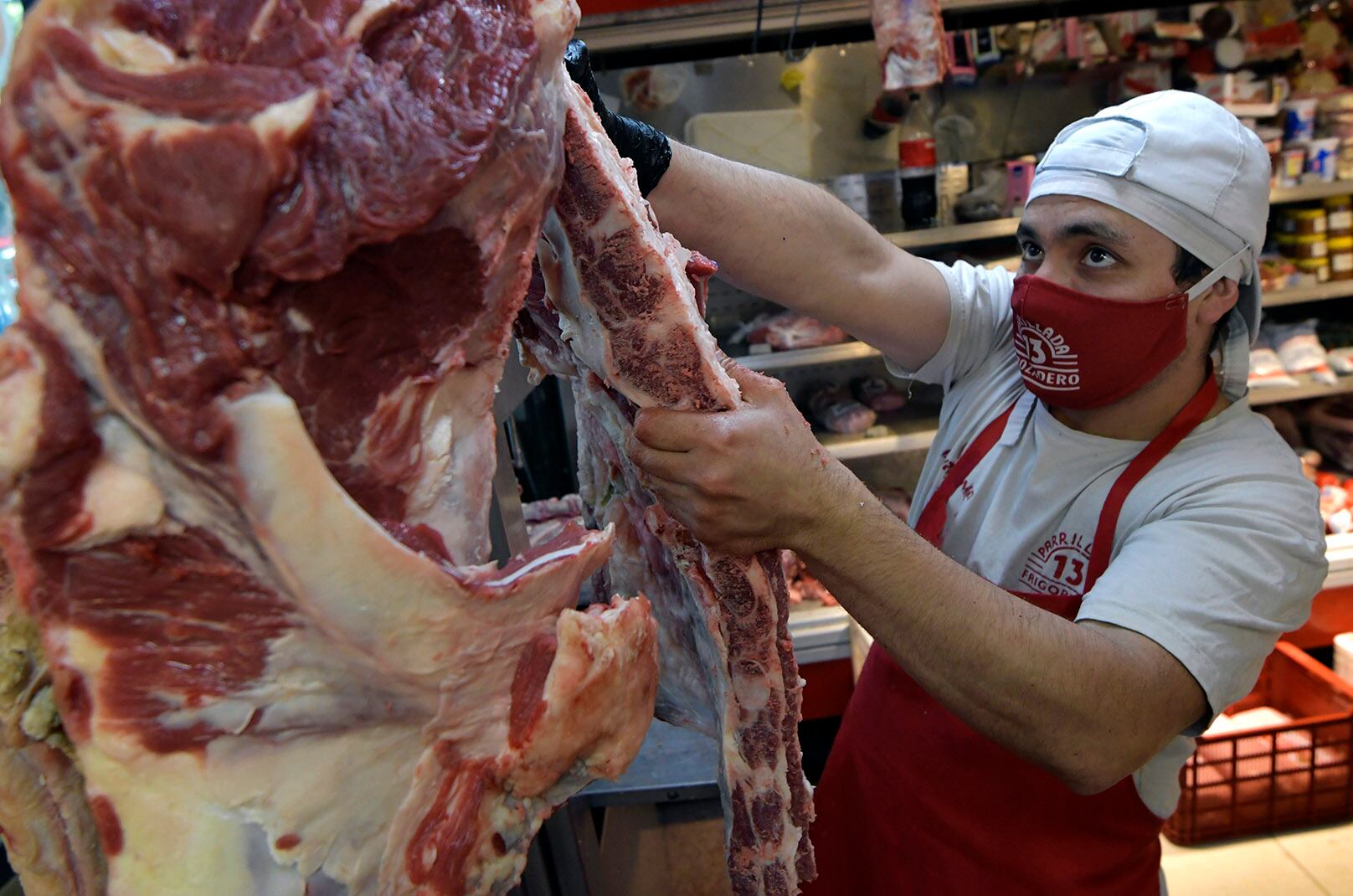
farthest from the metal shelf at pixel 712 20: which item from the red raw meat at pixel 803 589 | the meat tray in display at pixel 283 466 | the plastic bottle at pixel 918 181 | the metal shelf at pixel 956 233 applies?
the meat tray in display at pixel 283 466

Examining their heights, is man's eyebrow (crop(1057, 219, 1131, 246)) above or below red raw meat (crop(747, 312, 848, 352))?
above

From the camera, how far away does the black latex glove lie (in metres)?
1.35

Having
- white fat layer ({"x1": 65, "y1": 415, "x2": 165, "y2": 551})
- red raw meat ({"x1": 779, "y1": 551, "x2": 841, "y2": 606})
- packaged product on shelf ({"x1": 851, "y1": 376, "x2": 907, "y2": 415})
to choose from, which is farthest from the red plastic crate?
white fat layer ({"x1": 65, "y1": 415, "x2": 165, "y2": 551})

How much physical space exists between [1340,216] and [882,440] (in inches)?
89.6

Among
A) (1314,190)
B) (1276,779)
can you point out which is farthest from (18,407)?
(1314,190)

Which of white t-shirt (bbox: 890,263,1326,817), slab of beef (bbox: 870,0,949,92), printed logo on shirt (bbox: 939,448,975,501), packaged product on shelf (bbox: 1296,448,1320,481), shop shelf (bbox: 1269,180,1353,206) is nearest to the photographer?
white t-shirt (bbox: 890,263,1326,817)

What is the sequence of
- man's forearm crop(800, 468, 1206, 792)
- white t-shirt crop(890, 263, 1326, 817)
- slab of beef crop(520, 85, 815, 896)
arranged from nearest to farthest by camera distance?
1. slab of beef crop(520, 85, 815, 896)
2. man's forearm crop(800, 468, 1206, 792)
3. white t-shirt crop(890, 263, 1326, 817)

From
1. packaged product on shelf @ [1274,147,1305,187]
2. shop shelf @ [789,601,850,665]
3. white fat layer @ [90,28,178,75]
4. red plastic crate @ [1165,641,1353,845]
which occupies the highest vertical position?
white fat layer @ [90,28,178,75]

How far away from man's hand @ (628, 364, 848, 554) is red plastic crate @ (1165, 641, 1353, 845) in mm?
3010

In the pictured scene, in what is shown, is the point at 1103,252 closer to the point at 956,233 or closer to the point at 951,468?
the point at 951,468

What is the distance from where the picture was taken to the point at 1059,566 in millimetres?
1789

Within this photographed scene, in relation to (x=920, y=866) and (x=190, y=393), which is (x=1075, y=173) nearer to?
A: (x=920, y=866)

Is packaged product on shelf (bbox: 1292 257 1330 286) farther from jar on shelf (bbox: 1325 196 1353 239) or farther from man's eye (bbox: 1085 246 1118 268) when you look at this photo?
man's eye (bbox: 1085 246 1118 268)

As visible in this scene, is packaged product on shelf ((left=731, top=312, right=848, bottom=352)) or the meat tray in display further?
packaged product on shelf ((left=731, top=312, right=848, bottom=352))
